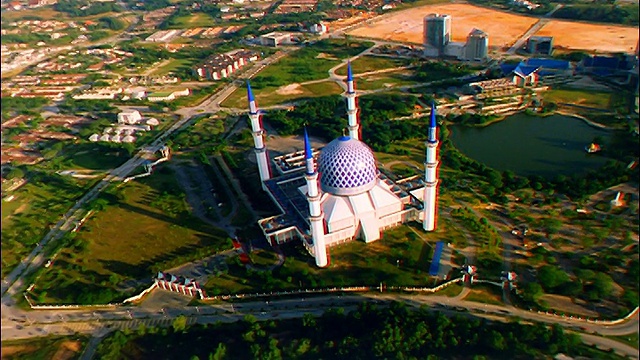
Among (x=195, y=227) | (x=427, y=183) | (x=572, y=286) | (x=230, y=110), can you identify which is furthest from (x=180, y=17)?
(x=572, y=286)

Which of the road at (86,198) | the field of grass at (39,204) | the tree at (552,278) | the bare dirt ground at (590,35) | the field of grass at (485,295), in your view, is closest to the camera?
the tree at (552,278)

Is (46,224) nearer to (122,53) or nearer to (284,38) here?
(122,53)

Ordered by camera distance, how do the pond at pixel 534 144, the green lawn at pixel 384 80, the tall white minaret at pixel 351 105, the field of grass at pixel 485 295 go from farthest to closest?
the green lawn at pixel 384 80
the pond at pixel 534 144
the tall white minaret at pixel 351 105
the field of grass at pixel 485 295

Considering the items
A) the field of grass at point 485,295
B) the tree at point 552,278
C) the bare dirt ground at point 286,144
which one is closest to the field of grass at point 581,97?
the bare dirt ground at point 286,144

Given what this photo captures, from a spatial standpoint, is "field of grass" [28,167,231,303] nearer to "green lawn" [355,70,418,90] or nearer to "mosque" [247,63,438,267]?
"mosque" [247,63,438,267]

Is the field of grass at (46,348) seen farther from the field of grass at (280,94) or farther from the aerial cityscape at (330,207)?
the field of grass at (280,94)

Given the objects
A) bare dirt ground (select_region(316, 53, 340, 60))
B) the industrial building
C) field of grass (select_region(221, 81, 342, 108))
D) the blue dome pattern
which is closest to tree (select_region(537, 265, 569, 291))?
the blue dome pattern
